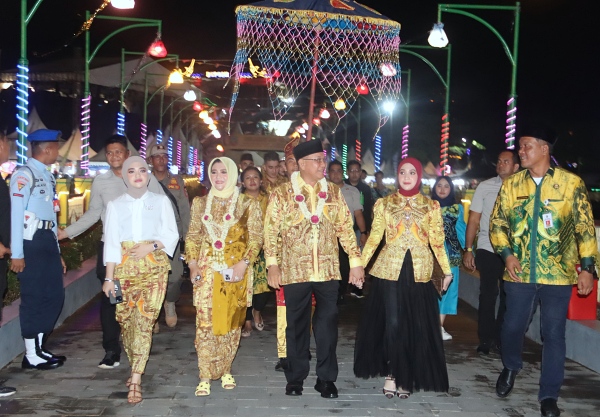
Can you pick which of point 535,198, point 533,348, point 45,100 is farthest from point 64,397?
point 45,100

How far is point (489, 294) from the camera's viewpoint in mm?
7594

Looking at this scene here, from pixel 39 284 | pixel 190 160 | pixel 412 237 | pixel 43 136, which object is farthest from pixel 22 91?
pixel 190 160

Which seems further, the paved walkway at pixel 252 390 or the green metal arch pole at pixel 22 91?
the green metal arch pole at pixel 22 91

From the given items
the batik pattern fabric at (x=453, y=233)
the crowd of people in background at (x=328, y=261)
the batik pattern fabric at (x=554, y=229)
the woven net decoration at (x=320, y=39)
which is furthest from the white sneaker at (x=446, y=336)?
the woven net decoration at (x=320, y=39)

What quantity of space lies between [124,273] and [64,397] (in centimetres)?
107

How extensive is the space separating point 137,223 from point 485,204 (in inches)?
146

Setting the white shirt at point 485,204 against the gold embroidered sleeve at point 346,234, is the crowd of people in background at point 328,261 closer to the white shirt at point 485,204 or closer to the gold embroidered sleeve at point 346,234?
the gold embroidered sleeve at point 346,234

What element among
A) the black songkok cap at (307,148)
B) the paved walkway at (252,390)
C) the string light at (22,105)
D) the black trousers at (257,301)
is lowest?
the paved walkway at (252,390)

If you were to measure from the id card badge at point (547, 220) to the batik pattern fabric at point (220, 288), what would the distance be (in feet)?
7.51

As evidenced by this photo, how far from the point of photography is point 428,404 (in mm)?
5664

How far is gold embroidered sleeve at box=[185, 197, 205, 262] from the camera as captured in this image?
5988 mm

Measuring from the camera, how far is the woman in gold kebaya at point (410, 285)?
5.85 m

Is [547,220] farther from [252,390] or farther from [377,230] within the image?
[252,390]

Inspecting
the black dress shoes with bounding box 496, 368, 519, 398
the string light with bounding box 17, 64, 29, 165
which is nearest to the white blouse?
the black dress shoes with bounding box 496, 368, 519, 398
